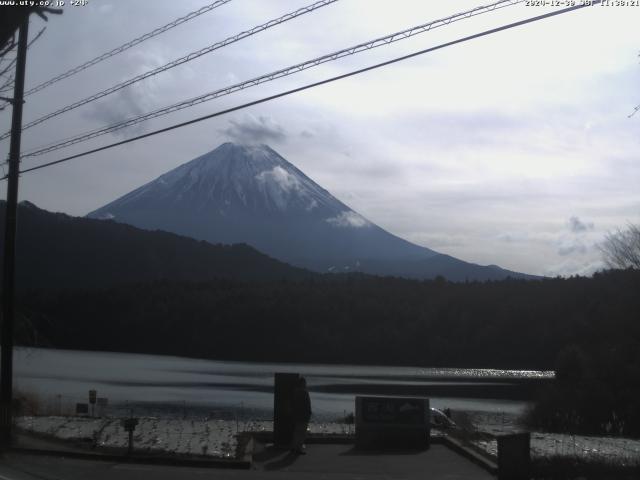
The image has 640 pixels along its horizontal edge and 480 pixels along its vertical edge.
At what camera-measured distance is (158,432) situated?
66.0 ft

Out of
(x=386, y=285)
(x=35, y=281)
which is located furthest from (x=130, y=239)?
(x=386, y=285)

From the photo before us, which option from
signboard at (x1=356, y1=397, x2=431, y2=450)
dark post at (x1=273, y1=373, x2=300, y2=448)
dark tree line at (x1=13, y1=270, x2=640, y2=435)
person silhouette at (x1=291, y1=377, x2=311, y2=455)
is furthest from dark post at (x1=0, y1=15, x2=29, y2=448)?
dark tree line at (x1=13, y1=270, x2=640, y2=435)

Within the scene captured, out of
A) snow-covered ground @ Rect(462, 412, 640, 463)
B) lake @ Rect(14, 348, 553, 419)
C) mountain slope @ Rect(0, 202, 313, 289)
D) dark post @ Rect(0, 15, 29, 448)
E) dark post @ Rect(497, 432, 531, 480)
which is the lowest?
lake @ Rect(14, 348, 553, 419)

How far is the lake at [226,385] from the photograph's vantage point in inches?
1861

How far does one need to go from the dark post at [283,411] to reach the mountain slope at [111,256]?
132648 millimetres

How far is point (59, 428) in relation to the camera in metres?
20.6

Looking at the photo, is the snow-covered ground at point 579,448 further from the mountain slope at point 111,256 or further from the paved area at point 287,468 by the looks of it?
the mountain slope at point 111,256

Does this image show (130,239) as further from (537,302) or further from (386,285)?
(537,302)

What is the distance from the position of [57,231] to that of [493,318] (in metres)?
88.2

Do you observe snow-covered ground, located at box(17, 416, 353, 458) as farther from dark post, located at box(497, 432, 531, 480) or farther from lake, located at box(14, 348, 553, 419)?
lake, located at box(14, 348, 553, 419)

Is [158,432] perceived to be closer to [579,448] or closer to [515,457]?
[579,448]

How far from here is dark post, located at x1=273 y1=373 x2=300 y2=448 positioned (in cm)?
1823

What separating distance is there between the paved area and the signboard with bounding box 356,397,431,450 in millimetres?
616

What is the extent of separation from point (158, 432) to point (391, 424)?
515cm
